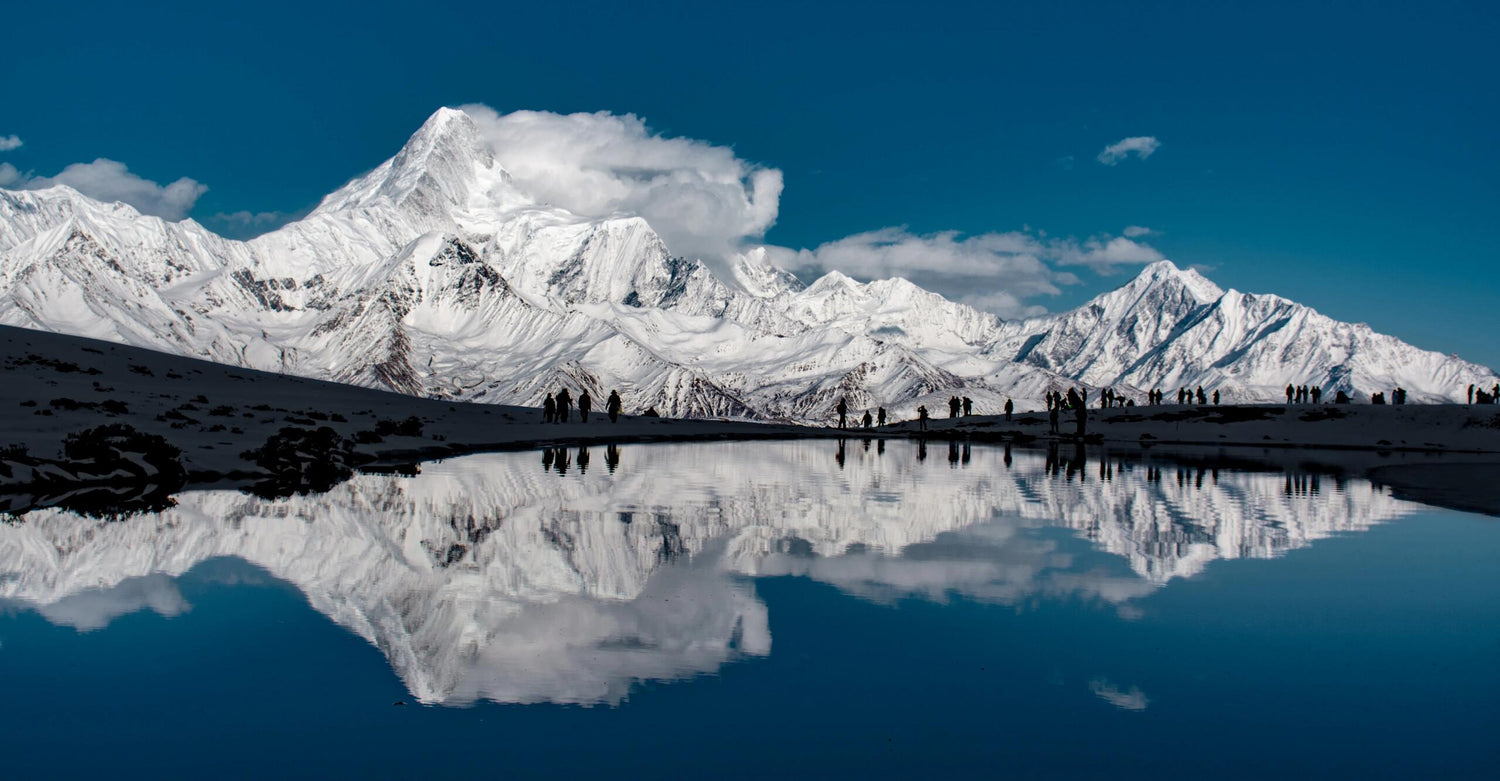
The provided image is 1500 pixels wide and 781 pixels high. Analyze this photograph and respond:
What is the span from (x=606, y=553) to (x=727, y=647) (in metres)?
7.03

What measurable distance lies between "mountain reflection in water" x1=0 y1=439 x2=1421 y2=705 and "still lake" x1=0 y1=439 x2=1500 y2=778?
3.8 inches

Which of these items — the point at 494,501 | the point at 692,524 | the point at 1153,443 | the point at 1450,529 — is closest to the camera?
the point at 692,524

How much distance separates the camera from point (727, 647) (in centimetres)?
1408

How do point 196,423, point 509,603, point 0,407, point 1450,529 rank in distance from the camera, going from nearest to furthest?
point 509,603, point 1450,529, point 0,407, point 196,423

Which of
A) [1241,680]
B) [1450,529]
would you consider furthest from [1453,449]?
[1241,680]

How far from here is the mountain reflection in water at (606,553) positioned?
13992mm

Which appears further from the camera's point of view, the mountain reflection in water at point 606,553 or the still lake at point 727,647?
the mountain reflection in water at point 606,553

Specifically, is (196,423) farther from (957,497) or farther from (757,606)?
(757,606)

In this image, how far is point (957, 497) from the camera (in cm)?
3397

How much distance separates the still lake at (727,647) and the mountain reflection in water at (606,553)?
0.10 meters

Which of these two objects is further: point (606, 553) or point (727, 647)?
point (606, 553)

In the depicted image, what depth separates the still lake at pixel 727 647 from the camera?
413 inches

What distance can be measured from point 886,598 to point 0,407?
37.7 metres

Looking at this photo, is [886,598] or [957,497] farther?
[957,497]
